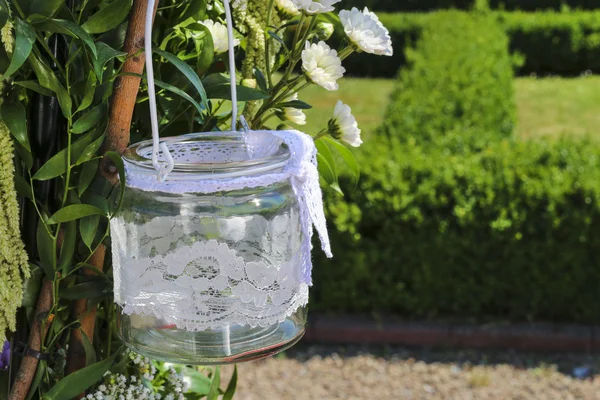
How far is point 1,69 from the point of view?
909 millimetres

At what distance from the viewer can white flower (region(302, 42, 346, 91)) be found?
3.57 ft

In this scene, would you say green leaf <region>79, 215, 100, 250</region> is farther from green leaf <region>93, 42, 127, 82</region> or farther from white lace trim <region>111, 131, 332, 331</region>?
green leaf <region>93, 42, 127, 82</region>

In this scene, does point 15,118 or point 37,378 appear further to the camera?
point 37,378

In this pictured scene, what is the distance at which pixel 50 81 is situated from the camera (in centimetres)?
92

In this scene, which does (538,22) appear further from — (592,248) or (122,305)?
(122,305)

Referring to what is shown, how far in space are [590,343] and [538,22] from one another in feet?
28.3

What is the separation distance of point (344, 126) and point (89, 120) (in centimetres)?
41

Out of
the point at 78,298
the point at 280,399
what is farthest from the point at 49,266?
the point at 280,399

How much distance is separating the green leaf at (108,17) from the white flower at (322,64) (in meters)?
0.26

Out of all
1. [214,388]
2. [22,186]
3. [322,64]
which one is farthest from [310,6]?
[214,388]

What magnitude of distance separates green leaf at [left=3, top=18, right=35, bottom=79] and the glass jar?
0.53ft

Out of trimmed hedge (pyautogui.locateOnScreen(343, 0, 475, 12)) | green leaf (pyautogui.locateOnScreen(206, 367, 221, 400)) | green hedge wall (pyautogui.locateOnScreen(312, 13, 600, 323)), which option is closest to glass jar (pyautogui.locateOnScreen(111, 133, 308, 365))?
green leaf (pyautogui.locateOnScreen(206, 367, 221, 400))

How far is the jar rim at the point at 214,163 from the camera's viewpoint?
895mm

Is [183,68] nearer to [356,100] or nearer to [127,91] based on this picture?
[127,91]
